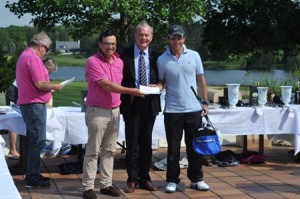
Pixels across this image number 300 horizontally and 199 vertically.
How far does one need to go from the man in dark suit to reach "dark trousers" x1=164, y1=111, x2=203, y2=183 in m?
0.18

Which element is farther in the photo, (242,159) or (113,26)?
(113,26)

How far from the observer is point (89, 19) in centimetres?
1306

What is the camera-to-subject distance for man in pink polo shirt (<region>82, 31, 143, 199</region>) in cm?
457

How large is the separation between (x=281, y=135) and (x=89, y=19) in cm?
732

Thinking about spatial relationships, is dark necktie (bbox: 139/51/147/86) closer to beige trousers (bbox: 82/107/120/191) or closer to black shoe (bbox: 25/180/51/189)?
beige trousers (bbox: 82/107/120/191)

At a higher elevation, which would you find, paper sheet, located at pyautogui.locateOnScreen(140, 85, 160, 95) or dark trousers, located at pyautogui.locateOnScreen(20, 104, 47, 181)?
paper sheet, located at pyautogui.locateOnScreen(140, 85, 160, 95)

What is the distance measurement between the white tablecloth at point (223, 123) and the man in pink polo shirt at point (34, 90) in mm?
569

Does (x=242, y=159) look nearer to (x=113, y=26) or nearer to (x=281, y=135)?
(x=281, y=135)

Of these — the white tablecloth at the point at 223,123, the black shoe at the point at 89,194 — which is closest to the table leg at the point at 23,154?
the white tablecloth at the point at 223,123

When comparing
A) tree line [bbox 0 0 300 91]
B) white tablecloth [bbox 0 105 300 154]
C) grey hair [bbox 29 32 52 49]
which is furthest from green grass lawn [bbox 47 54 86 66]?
grey hair [bbox 29 32 52 49]

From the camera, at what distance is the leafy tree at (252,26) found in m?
19.9

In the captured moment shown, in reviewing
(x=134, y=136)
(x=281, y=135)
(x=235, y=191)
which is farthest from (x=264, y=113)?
(x=134, y=136)

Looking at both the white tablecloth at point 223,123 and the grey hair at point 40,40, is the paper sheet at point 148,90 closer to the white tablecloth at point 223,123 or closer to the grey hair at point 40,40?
the grey hair at point 40,40

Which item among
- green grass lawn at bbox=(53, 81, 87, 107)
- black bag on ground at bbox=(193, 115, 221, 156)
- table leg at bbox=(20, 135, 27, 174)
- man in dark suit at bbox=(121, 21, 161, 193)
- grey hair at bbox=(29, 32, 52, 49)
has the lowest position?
green grass lawn at bbox=(53, 81, 87, 107)
